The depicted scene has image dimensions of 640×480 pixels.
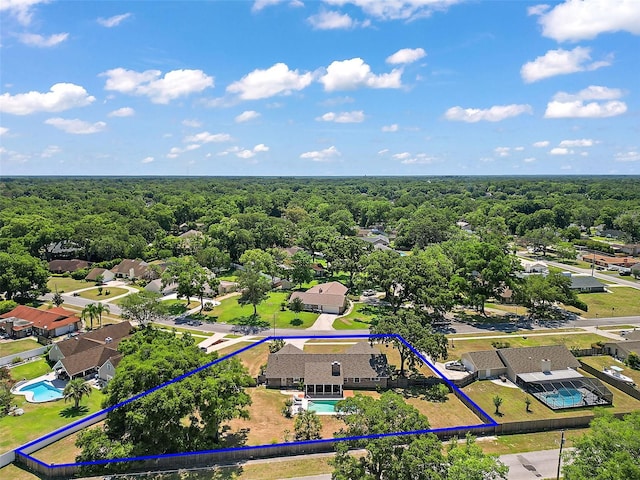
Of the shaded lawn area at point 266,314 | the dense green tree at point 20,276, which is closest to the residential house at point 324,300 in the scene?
the shaded lawn area at point 266,314

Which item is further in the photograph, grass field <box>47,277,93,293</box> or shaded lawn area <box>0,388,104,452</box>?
grass field <box>47,277,93,293</box>

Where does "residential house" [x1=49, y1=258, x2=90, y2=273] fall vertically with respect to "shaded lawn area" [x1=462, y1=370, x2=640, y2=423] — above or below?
above

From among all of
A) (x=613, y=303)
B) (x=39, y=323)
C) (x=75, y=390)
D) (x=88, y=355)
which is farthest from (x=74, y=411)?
(x=613, y=303)

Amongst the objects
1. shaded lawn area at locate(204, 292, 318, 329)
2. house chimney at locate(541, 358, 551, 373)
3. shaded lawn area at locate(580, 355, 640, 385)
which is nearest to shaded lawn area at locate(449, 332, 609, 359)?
shaded lawn area at locate(580, 355, 640, 385)

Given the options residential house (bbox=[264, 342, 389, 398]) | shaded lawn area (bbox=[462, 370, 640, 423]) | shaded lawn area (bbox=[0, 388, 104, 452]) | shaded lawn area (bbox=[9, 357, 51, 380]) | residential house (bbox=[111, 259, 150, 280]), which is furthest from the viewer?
residential house (bbox=[111, 259, 150, 280])

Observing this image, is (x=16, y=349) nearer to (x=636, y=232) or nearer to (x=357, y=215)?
(x=357, y=215)

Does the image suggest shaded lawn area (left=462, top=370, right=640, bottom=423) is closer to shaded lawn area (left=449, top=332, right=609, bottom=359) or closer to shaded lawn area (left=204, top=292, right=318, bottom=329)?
shaded lawn area (left=449, top=332, right=609, bottom=359)

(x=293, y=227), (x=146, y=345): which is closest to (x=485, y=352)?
(x=146, y=345)
